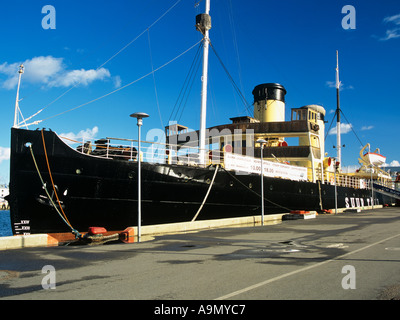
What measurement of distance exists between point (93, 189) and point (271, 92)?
77.6 feet

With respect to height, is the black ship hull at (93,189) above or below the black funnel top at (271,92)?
below

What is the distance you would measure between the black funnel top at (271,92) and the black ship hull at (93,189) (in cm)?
1698

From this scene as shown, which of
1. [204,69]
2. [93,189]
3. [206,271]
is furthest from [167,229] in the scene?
[204,69]

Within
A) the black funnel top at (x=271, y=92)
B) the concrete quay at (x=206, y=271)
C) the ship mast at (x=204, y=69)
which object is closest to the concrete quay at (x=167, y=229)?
the concrete quay at (x=206, y=271)

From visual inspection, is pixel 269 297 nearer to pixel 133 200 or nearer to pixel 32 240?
pixel 32 240

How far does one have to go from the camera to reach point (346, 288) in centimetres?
569

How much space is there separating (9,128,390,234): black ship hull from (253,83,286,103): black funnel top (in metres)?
17.0

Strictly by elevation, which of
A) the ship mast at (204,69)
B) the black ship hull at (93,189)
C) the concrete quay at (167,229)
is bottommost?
the concrete quay at (167,229)

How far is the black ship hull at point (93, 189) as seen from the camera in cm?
1330

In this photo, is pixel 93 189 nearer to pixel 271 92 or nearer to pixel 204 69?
pixel 204 69

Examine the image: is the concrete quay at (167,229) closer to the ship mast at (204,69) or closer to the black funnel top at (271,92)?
the ship mast at (204,69)
